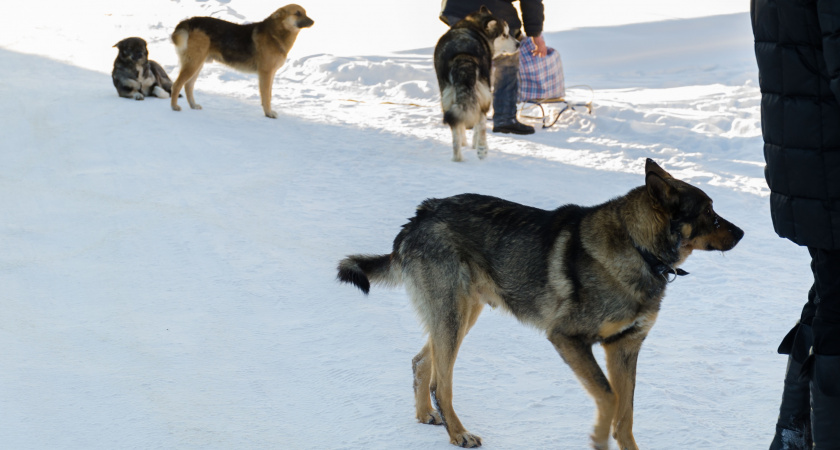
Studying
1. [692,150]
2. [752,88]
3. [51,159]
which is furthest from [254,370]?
[752,88]

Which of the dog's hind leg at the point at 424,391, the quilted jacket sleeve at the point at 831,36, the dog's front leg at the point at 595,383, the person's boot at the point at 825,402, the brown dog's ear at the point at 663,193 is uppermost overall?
the quilted jacket sleeve at the point at 831,36

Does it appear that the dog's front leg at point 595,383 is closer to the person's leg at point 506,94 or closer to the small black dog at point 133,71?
the person's leg at point 506,94

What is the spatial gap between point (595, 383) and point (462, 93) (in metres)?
4.60

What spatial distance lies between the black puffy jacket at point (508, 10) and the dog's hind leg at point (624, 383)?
226 inches

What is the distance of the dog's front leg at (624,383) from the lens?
2.99m

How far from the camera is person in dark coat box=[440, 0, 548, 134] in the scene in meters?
8.18

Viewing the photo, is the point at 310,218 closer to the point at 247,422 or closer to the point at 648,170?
the point at 247,422

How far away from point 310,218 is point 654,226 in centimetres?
331

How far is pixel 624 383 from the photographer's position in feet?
9.84

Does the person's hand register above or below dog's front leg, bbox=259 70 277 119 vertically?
above

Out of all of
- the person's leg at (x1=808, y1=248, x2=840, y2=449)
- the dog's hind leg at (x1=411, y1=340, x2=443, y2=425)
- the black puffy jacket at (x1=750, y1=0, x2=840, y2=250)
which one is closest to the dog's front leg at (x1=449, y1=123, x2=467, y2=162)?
the dog's hind leg at (x1=411, y1=340, x2=443, y2=425)

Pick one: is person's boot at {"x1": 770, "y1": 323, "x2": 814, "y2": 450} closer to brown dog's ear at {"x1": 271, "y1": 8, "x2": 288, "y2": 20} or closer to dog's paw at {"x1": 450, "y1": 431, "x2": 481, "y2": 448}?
dog's paw at {"x1": 450, "y1": 431, "x2": 481, "y2": 448}

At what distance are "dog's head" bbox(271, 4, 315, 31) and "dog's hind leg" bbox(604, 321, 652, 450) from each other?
6.51 meters

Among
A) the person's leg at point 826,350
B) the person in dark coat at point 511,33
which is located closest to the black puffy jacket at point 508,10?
the person in dark coat at point 511,33
